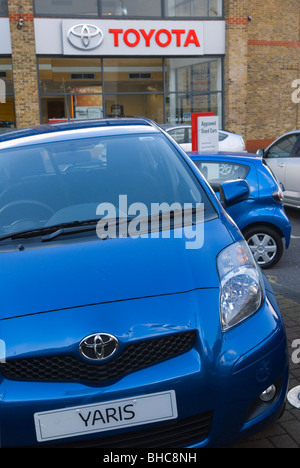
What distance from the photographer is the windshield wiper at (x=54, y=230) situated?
295cm

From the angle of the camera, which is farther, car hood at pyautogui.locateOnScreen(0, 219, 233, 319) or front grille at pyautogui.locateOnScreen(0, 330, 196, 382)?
car hood at pyautogui.locateOnScreen(0, 219, 233, 319)

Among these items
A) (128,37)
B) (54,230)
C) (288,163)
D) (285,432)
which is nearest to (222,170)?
(288,163)

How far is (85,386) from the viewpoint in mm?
2205

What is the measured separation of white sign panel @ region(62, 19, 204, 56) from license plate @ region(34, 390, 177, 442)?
56.3 feet

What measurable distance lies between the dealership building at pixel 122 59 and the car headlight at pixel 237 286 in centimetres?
1613

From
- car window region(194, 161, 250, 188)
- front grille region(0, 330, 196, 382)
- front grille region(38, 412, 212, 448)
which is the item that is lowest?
front grille region(38, 412, 212, 448)

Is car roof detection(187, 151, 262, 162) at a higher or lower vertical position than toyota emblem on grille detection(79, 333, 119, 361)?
higher

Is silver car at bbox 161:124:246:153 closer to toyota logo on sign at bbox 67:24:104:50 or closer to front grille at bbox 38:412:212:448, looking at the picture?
toyota logo on sign at bbox 67:24:104:50

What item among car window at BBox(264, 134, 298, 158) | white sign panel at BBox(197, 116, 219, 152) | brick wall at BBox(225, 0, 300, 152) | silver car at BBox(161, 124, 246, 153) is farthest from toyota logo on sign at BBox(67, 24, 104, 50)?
car window at BBox(264, 134, 298, 158)

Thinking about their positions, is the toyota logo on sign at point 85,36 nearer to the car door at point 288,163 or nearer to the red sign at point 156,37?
the red sign at point 156,37

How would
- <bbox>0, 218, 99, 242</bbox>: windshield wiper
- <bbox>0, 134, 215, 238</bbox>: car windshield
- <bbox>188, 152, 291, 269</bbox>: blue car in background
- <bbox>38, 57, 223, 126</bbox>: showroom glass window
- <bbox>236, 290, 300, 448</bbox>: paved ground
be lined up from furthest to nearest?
<bbox>38, 57, 223, 126</bbox>: showroom glass window → <bbox>188, 152, 291, 269</bbox>: blue car in background → <bbox>0, 134, 215, 238</bbox>: car windshield → <bbox>0, 218, 99, 242</bbox>: windshield wiper → <bbox>236, 290, 300, 448</bbox>: paved ground

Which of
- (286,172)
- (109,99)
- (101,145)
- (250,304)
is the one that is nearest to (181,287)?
(250,304)

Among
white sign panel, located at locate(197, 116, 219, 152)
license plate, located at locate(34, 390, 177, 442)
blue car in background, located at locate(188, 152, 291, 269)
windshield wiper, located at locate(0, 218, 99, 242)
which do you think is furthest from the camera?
white sign panel, located at locate(197, 116, 219, 152)

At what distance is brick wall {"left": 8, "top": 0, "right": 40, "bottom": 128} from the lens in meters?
17.3
